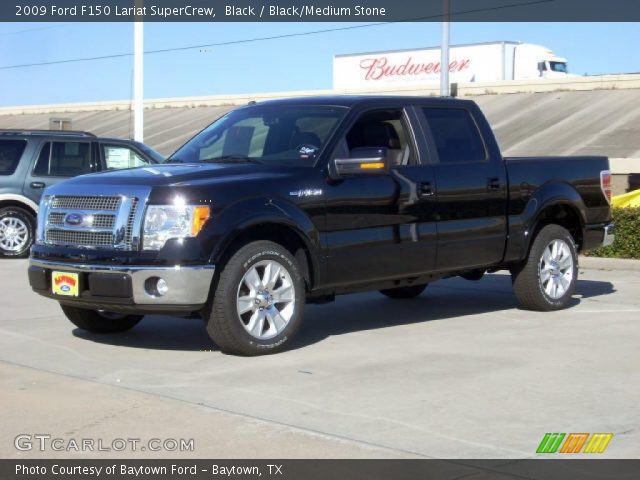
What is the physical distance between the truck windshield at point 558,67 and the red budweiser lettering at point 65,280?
55488mm

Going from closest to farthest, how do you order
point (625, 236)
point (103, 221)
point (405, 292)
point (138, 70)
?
point (103, 221) < point (405, 292) < point (625, 236) < point (138, 70)

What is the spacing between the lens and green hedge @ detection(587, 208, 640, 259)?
13992mm

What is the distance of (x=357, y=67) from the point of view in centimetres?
6769

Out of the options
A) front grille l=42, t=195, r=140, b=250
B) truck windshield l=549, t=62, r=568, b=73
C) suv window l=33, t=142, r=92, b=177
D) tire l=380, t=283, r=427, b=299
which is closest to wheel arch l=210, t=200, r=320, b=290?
front grille l=42, t=195, r=140, b=250

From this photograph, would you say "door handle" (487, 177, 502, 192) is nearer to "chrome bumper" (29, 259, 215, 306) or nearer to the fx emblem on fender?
the fx emblem on fender

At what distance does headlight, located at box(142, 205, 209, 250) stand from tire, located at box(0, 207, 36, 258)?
8.78 metres

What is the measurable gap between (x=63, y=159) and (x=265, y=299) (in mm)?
8886

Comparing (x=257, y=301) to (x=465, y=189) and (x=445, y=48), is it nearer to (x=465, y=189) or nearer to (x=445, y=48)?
(x=465, y=189)

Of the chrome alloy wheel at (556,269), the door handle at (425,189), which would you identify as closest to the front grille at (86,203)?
the door handle at (425,189)

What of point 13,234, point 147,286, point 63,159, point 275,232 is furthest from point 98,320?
point 63,159

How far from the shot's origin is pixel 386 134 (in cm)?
880

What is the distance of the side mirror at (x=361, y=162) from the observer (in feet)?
26.2

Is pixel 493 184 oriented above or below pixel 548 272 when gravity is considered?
above
